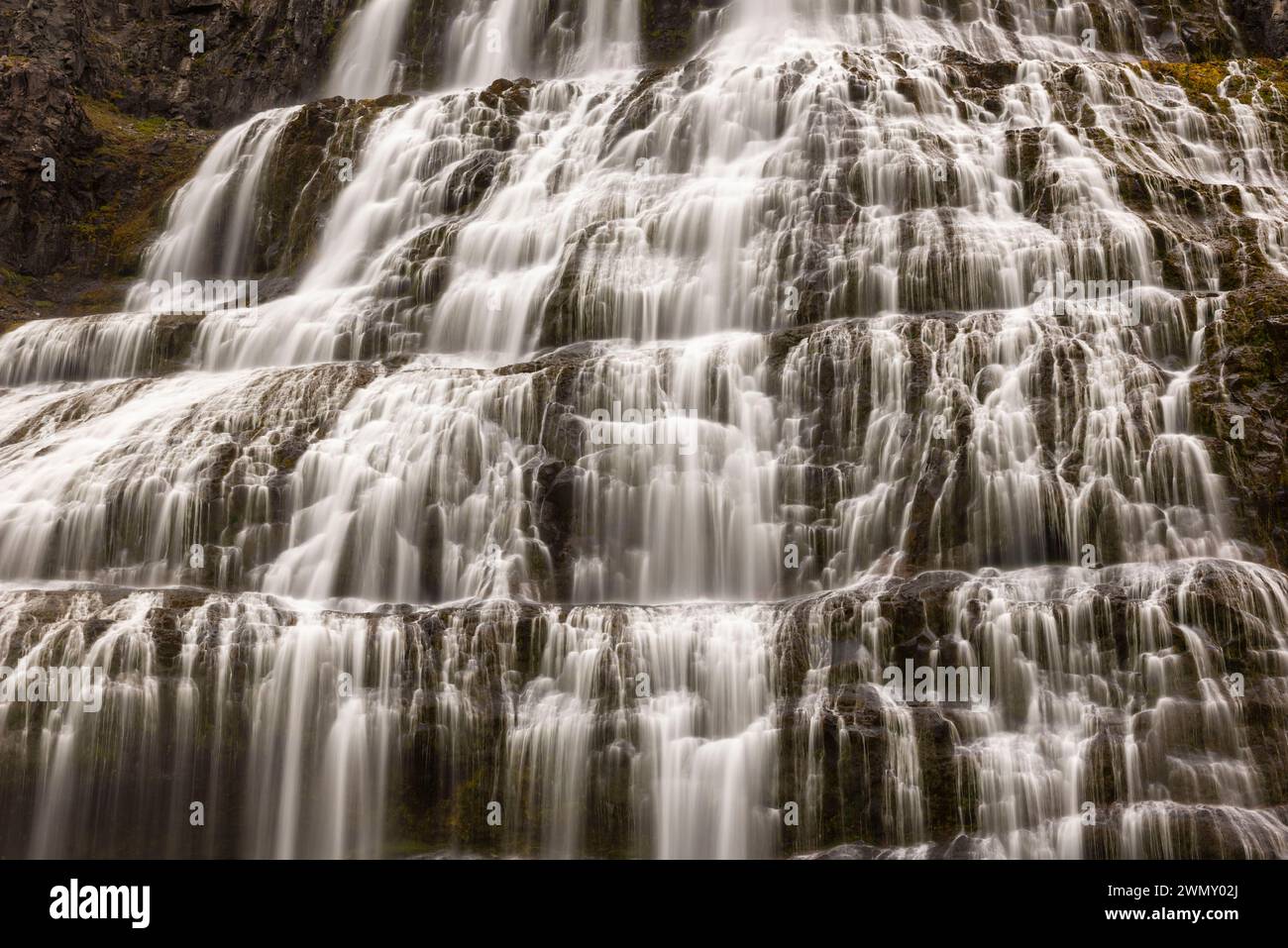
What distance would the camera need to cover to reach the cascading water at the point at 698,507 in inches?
580

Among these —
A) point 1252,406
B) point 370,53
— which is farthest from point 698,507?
point 370,53

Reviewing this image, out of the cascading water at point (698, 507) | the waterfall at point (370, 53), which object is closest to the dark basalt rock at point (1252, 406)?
the cascading water at point (698, 507)

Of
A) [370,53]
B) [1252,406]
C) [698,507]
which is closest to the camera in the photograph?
[1252,406]

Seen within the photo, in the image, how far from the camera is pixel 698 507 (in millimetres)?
18250

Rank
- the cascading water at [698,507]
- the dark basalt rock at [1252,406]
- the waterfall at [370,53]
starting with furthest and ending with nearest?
the waterfall at [370,53], the dark basalt rock at [1252,406], the cascading water at [698,507]

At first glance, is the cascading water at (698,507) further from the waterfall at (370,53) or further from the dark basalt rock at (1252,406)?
the waterfall at (370,53)

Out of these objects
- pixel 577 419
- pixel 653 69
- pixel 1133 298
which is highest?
pixel 653 69

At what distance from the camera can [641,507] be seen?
60.0 ft

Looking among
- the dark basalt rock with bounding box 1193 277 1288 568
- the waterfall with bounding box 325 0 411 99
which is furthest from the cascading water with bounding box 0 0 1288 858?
the waterfall with bounding box 325 0 411 99

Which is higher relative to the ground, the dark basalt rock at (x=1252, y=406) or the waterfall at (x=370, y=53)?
the waterfall at (x=370, y=53)

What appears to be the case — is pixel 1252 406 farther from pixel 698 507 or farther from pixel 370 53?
pixel 370 53

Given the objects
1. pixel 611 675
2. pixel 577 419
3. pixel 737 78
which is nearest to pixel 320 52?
pixel 737 78

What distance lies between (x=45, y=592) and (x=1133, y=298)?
53.4 feet

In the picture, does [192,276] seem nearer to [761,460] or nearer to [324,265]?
[324,265]
